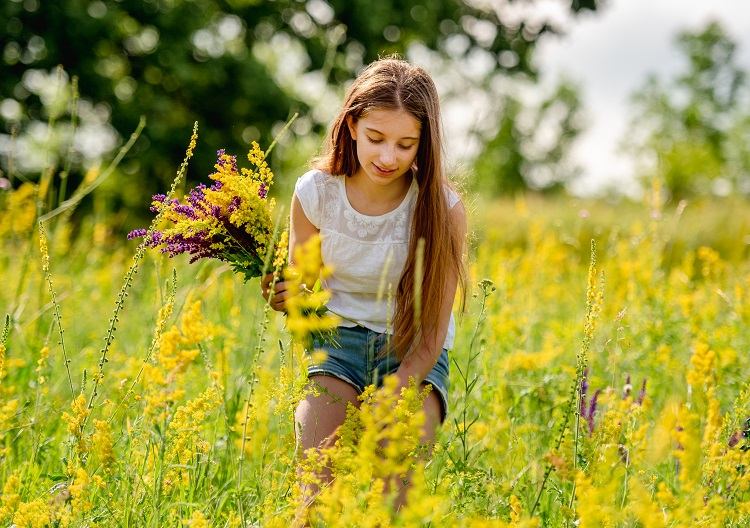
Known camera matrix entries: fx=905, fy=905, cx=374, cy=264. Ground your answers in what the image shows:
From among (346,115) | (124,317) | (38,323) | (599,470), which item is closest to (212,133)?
(124,317)

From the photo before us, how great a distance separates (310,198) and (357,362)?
0.56 meters

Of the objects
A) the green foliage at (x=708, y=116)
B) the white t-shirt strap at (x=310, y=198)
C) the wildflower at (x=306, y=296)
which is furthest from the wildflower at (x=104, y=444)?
the green foliage at (x=708, y=116)

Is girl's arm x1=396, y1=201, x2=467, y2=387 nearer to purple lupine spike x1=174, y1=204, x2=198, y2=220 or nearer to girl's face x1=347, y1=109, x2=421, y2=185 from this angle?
girl's face x1=347, y1=109, x2=421, y2=185

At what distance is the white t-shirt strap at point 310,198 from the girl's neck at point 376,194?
0.11 m

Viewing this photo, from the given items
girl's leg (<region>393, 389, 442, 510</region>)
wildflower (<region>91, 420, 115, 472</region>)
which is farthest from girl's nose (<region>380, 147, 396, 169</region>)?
wildflower (<region>91, 420, 115, 472</region>)

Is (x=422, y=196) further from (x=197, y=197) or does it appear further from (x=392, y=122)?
(x=197, y=197)

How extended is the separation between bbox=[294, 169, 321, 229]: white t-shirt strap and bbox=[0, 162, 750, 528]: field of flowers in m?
0.46

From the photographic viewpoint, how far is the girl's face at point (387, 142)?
275 centimetres

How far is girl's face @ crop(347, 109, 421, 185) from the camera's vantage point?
9.03ft

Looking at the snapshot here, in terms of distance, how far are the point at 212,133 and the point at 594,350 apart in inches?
383

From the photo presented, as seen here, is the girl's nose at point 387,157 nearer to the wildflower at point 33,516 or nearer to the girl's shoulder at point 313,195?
the girl's shoulder at point 313,195

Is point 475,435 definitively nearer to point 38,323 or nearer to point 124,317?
point 38,323

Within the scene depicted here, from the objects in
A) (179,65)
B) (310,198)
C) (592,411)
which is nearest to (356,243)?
(310,198)

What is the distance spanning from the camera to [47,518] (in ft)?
6.17
